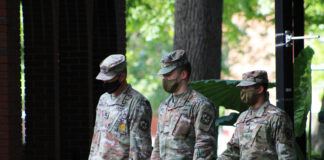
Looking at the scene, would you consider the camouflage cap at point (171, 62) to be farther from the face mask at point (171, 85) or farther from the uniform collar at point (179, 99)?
the uniform collar at point (179, 99)

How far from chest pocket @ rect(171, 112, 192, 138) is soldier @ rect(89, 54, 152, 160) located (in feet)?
0.95

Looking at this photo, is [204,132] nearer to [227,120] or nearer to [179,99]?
[179,99]

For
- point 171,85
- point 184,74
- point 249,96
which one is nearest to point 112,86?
point 171,85

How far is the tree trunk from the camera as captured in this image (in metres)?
11.5

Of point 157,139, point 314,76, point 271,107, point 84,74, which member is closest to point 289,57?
point 314,76

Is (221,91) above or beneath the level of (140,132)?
above

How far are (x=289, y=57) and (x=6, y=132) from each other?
3322mm

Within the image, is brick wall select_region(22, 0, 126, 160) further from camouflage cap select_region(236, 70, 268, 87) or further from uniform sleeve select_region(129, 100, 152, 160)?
camouflage cap select_region(236, 70, 268, 87)

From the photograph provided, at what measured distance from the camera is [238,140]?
248 inches

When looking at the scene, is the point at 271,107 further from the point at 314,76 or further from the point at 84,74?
the point at 84,74

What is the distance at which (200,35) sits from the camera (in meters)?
11.5

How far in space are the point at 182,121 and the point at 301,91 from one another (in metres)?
2.02

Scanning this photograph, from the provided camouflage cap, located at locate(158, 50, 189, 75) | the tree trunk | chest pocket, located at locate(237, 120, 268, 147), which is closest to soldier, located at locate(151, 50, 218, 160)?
camouflage cap, located at locate(158, 50, 189, 75)

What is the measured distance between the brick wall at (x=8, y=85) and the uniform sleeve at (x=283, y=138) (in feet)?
11.1
